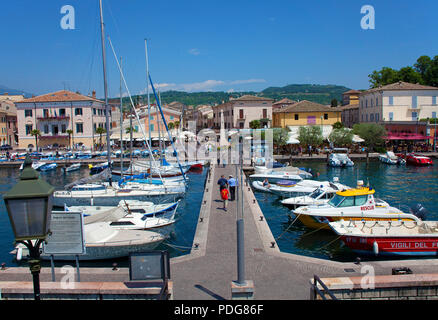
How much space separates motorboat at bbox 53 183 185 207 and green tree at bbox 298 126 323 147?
115 feet

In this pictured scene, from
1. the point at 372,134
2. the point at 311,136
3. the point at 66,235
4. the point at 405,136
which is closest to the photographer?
the point at 66,235

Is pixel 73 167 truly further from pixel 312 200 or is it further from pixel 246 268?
pixel 246 268

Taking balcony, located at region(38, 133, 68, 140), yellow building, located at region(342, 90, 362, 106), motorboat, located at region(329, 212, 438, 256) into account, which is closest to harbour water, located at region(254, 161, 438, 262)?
motorboat, located at region(329, 212, 438, 256)

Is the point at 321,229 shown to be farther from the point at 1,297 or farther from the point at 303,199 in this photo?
the point at 1,297

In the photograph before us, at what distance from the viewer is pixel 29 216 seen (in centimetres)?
513

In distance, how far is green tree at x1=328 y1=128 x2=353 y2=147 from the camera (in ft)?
191

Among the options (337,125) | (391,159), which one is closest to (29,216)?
(391,159)

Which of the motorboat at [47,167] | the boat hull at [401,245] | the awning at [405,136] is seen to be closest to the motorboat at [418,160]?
the awning at [405,136]

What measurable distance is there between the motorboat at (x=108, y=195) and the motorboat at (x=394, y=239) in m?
14.4

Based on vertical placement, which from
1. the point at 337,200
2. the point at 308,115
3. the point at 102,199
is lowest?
the point at 102,199

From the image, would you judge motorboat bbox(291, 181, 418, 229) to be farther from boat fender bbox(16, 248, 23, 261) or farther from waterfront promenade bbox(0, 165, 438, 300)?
boat fender bbox(16, 248, 23, 261)

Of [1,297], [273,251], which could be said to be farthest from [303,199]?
[1,297]

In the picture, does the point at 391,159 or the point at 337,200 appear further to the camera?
the point at 391,159

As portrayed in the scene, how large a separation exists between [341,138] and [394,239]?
44.4 m
